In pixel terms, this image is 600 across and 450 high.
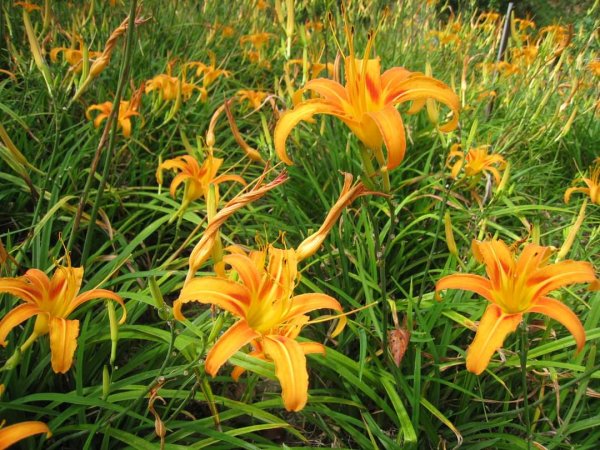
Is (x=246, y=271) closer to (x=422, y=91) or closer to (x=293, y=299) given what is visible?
(x=293, y=299)

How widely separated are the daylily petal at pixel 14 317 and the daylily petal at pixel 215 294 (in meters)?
0.39

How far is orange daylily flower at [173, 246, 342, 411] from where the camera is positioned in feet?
3.08

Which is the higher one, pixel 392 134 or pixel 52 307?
pixel 392 134

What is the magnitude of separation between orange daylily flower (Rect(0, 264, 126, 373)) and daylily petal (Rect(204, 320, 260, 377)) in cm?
38

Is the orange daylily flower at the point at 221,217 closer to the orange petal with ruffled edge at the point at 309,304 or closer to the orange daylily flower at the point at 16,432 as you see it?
the orange petal with ruffled edge at the point at 309,304

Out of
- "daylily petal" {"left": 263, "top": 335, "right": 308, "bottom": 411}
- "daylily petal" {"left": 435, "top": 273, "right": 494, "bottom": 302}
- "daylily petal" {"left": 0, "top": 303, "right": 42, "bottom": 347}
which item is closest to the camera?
"daylily petal" {"left": 263, "top": 335, "right": 308, "bottom": 411}

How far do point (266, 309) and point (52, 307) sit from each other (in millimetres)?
527

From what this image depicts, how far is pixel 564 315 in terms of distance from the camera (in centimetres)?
112

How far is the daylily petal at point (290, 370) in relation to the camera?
0.90m

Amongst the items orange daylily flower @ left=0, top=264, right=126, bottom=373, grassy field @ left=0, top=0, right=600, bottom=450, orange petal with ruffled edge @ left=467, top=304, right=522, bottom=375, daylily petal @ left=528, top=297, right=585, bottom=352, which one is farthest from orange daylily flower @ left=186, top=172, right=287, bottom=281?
daylily petal @ left=528, top=297, right=585, bottom=352

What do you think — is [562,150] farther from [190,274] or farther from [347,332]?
[190,274]

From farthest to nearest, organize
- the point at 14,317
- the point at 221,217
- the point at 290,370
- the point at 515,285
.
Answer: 1. the point at 515,285
2. the point at 14,317
3. the point at 221,217
4. the point at 290,370

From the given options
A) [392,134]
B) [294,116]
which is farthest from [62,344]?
[392,134]

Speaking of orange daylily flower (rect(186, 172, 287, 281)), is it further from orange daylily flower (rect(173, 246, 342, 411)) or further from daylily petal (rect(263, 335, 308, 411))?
daylily petal (rect(263, 335, 308, 411))
